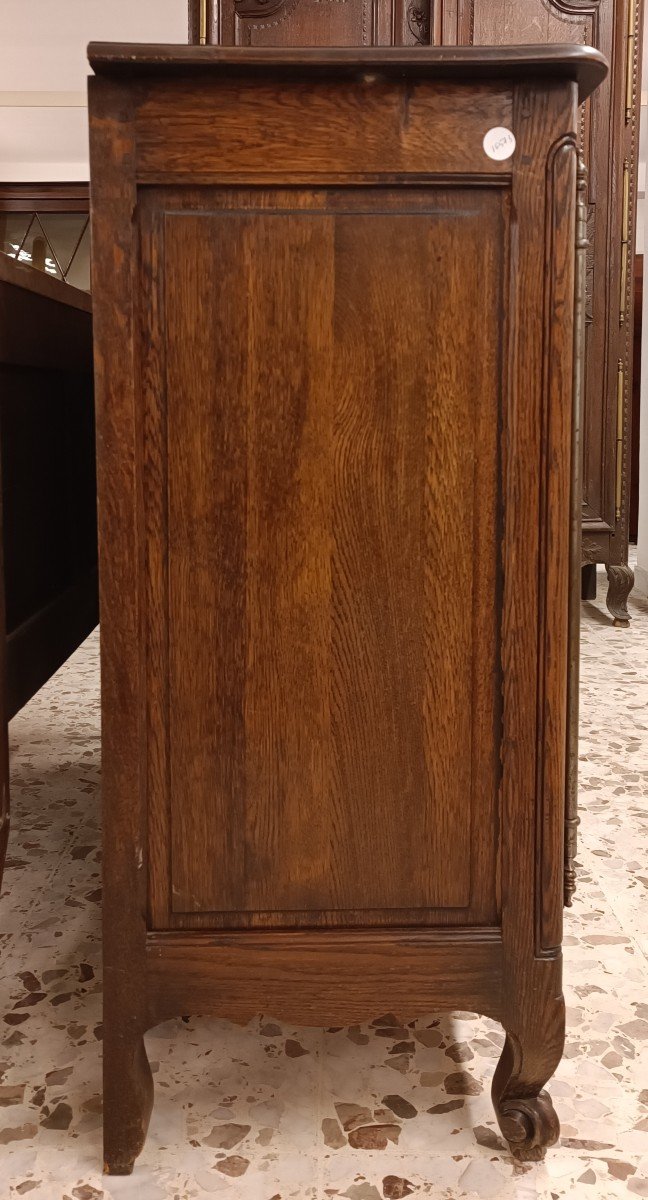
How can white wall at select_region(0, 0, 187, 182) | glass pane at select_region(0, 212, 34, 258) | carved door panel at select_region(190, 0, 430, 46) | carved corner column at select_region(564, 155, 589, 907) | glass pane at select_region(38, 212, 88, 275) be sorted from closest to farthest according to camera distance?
carved corner column at select_region(564, 155, 589, 907) → carved door panel at select_region(190, 0, 430, 46) → white wall at select_region(0, 0, 187, 182) → glass pane at select_region(38, 212, 88, 275) → glass pane at select_region(0, 212, 34, 258)

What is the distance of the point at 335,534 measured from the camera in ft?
3.77

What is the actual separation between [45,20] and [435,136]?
231 inches

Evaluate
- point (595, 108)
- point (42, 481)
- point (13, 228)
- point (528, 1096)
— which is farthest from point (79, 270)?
point (528, 1096)

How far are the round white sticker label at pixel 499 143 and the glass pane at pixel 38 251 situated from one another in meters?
6.93

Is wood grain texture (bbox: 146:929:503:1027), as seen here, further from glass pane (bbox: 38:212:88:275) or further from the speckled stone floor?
glass pane (bbox: 38:212:88:275)

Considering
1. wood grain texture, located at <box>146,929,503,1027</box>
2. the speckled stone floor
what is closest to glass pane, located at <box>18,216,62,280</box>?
the speckled stone floor

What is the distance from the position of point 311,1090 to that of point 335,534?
28.3 inches

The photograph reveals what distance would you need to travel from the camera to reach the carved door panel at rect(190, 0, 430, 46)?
3.75 metres

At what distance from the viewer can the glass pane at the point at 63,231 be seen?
24.7 ft

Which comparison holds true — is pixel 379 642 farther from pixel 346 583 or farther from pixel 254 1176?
pixel 254 1176

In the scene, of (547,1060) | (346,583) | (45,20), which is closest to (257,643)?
(346,583)

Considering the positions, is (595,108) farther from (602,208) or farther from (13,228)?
(13,228)

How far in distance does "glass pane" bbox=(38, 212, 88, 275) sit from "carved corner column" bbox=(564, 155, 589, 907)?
693cm

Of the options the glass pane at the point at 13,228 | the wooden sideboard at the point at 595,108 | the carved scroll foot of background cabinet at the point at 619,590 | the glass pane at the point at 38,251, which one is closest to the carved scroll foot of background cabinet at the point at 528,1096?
the wooden sideboard at the point at 595,108
